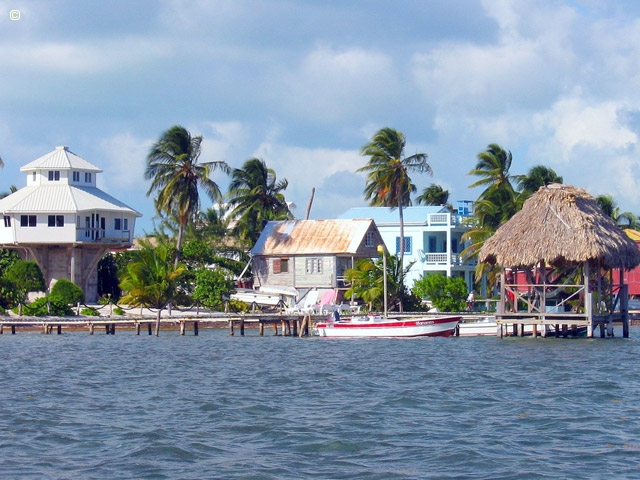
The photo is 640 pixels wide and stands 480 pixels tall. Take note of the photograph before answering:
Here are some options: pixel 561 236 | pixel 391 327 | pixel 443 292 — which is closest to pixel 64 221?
pixel 443 292

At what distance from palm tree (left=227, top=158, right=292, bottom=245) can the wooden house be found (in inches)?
149

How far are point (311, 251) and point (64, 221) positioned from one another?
51.3 feet

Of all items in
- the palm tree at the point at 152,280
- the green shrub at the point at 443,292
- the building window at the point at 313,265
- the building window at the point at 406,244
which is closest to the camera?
the palm tree at the point at 152,280

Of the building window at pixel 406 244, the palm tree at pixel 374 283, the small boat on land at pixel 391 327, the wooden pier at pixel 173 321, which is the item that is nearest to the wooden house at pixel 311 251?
the building window at pixel 406 244

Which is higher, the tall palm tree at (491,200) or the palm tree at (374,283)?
the tall palm tree at (491,200)

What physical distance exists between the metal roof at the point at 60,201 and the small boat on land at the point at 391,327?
75.2 feet

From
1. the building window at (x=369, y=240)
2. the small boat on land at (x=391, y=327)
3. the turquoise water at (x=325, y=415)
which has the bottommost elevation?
the turquoise water at (x=325, y=415)

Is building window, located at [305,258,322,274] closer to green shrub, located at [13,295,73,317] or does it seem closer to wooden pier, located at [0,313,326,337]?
wooden pier, located at [0,313,326,337]

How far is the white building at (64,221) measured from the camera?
64.3 m

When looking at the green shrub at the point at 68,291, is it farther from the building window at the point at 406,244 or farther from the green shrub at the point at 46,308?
the building window at the point at 406,244

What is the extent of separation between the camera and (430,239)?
75.3 m

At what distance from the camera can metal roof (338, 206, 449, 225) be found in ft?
249

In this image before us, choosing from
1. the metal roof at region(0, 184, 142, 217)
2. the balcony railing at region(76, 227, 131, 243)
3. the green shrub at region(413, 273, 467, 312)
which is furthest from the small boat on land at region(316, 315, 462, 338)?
the metal roof at region(0, 184, 142, 217)

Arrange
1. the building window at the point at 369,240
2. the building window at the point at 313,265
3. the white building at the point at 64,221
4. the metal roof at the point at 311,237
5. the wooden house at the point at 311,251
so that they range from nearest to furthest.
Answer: the white building at the point at 64,221, the wooden house at the point at 311,251, the metal roof at the point at 311,237, the building window at the point at 313,265, the building window at the point at 369,240
